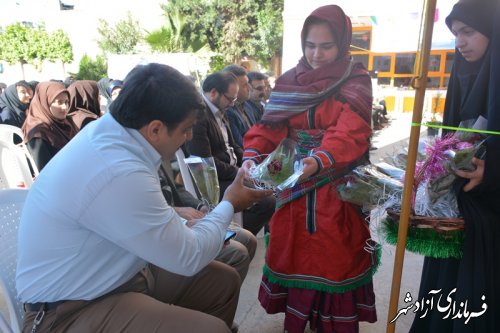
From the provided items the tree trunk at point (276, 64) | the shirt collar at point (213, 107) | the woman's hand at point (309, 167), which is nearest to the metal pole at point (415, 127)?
the woman's hand at point (309, 167)

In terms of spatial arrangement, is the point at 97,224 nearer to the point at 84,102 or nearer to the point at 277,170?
the point at 277,170

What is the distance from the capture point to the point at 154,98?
1301 mm

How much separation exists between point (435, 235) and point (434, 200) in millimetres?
135

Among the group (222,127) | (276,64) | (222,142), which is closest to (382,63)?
(276,64)

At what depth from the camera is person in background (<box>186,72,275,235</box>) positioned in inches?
123

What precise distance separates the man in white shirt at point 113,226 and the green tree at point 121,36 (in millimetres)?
22874

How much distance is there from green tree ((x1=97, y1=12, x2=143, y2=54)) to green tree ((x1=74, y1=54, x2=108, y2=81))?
11.6 ft

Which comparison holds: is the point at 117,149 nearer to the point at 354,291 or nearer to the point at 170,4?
the point at 354,291

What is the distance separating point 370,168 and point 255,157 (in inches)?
21.9


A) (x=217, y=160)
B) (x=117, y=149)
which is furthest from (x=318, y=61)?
(x=217, y=160)

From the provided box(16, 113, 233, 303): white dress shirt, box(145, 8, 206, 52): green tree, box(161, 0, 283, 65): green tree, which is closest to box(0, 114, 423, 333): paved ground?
box(16, 113, 233, 303): white dress shirt

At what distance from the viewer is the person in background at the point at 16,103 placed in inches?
213

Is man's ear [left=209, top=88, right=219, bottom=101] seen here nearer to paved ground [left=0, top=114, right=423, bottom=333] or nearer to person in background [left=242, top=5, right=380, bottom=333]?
paved ground [left=0, top=114, right=423, bottom=333]

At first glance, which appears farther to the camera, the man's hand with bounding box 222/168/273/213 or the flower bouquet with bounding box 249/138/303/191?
the flower bouquet with bounding box 249/138/303/191
